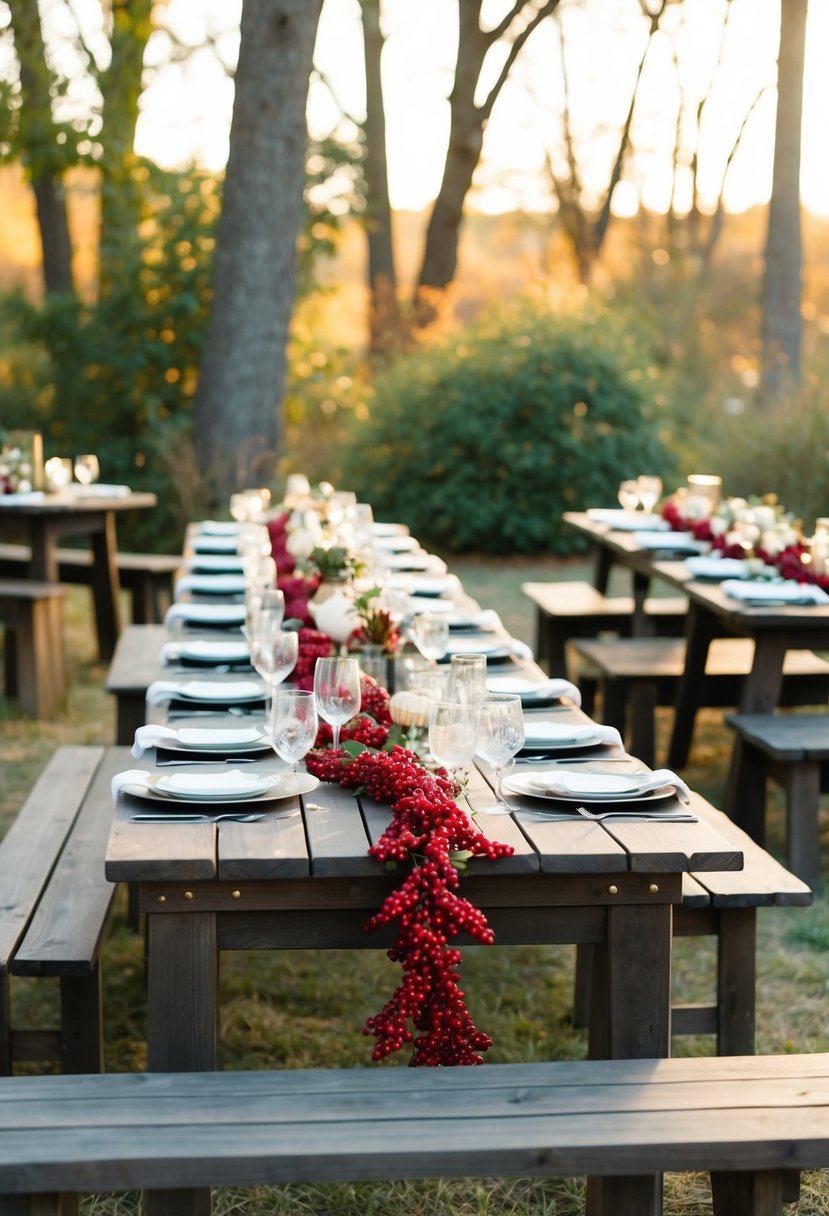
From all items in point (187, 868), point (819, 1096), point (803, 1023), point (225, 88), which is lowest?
point (803, 1023)

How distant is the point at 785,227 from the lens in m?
14.1

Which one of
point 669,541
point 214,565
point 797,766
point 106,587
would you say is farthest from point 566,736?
point 106,587

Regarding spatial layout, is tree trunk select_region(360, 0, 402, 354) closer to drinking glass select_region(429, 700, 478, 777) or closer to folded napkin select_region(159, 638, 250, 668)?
folded napkin select_region(159, 638, 250, 668)

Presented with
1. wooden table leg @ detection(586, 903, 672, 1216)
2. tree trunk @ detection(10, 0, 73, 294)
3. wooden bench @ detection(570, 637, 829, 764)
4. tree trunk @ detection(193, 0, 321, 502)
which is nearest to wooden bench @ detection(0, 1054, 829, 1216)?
wooden table leg @ detection(586, 903, 672, 1216)

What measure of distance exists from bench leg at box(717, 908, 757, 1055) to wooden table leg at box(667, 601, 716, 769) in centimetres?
240

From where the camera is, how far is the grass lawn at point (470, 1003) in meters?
2.90

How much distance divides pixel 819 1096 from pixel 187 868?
1.04 meters

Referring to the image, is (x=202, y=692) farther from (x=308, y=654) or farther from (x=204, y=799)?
Result: (x=204, y=799)

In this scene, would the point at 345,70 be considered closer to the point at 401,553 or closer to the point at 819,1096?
the point at 401,553

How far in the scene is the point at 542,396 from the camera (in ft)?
37.4

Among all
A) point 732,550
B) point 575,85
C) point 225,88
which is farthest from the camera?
point 575,85

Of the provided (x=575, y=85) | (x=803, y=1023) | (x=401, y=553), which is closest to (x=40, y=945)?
(x=803, y=1023)

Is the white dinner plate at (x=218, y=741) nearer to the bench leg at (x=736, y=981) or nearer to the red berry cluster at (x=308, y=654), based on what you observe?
the red berry cluster at (x=308, y=654)

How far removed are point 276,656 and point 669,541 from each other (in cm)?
317
